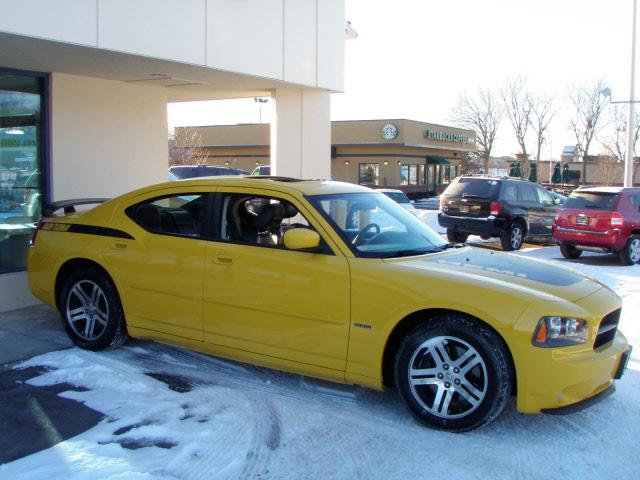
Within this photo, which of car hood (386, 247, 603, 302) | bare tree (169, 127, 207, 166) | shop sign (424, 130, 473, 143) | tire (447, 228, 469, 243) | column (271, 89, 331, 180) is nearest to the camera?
car hood (386, 247, 603, 302)

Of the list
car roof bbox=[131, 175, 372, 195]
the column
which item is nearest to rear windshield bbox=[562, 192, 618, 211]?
the column

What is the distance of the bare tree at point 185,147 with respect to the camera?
39.6m

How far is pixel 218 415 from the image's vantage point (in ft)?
15.4

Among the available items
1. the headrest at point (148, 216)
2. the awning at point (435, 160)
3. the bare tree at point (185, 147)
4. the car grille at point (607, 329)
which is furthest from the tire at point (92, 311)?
the awning at point (435, 160)

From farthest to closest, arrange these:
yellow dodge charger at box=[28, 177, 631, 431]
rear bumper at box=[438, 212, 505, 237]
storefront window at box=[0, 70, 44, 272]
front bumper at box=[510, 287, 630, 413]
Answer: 1. rear bumper at box=[438, 212, 505, 237]
2. storefront window at box=[0, 70, 44, 272]
3. yellow dodge charger at box=[28, 177, 631, 431]
4. front bumper at box=[510, 287, 630, 413]

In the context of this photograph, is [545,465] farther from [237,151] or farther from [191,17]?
[237,151]

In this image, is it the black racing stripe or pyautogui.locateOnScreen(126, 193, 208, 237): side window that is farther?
the black racing stripe

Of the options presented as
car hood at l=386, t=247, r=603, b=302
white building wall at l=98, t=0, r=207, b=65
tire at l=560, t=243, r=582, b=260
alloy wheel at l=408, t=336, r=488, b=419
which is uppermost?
white building wall at l=98, t=0, r=207, b=65

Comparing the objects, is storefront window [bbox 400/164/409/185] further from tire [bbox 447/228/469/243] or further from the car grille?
the car grille

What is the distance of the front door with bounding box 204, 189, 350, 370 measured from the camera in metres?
4.72

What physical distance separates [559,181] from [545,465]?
5193cm

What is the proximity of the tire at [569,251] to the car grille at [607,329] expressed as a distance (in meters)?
8.99

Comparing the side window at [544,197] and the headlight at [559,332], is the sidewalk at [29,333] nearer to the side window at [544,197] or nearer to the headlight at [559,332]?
the headlight at [559,332]

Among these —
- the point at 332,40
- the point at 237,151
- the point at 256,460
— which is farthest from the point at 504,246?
the point at 237,151
